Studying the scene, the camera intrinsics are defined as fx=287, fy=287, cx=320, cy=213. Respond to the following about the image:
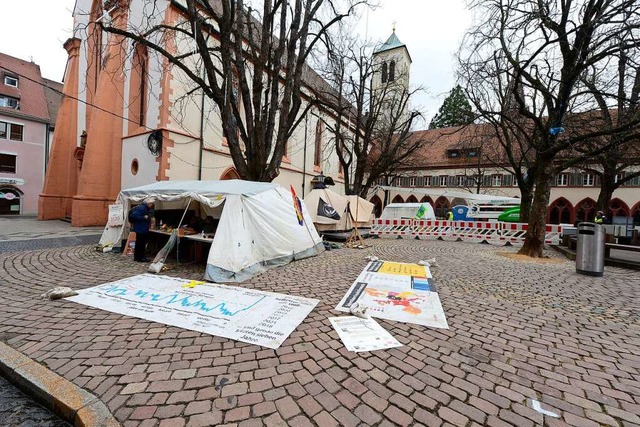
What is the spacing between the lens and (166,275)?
5.98 metres

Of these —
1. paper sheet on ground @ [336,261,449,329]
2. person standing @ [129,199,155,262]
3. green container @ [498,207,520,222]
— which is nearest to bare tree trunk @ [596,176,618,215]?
green container @ [498,207,520,222]

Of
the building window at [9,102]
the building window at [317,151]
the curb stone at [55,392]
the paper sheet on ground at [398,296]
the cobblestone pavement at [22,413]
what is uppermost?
the building window at [9,102]

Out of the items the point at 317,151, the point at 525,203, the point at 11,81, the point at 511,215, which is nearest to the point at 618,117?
the point at 525,203

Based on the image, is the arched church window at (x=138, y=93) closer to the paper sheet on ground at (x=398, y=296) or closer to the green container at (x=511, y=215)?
the paper sheet on ground at (x=398, y=296)

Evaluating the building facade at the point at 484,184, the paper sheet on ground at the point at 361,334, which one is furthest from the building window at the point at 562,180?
the paper sheet on ground at the point at 361,334

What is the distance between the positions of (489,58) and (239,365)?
492 inches

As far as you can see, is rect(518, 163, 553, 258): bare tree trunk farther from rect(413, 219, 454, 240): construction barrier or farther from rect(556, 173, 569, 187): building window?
→ rect(556, 173, 569, 187): building window

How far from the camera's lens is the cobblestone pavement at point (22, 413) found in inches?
84.4

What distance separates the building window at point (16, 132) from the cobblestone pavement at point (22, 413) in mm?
37309

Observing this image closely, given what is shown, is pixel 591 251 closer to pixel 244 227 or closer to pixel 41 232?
pixel 244 227

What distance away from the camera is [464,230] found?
15.5 metres

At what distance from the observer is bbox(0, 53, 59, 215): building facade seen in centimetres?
2683

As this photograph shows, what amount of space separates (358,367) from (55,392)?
8.23 ft

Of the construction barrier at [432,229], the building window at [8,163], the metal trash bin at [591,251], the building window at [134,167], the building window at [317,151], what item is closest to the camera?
the metal trash bin at [591,251]
